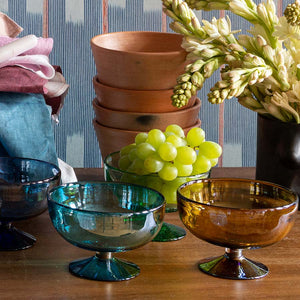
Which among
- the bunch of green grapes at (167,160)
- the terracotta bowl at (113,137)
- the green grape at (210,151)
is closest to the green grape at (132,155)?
the bunch of green grapes at (167,160)

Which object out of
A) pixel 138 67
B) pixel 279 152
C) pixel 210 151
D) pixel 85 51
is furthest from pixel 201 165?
pixel 85 51

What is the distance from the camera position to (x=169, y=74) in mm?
1066

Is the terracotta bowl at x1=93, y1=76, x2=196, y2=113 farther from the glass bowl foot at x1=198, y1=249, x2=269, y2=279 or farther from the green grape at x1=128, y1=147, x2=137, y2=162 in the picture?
the glass bowl foot at x1=198, y1=249, x2=269, y2=279

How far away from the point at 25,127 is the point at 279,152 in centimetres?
43

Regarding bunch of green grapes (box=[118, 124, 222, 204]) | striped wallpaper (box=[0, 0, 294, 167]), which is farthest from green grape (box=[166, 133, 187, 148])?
striped wallpaper (box=[0, 0, 294, 167])

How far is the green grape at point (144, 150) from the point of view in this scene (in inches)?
32.3

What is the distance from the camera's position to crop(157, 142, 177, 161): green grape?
808 millimetres

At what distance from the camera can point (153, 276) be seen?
27.9 inches

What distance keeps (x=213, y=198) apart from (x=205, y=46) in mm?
287

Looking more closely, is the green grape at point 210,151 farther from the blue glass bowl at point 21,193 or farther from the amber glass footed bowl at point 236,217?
the blue glass bowl at point 21,193

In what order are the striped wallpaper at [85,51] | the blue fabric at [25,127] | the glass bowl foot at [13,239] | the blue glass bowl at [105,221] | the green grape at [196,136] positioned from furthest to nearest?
the striped wallpaper at [85,51]
the blue fabric at [25,127]
the green grape at [196,136]
the glass bowl foot at [13,239]
the blue glass bowl at [105,221]

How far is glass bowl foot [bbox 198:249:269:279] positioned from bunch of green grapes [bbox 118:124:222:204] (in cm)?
12

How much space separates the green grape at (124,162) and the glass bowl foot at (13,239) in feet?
0.53

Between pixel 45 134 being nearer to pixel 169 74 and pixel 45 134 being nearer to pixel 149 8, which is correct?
pixel 169 74
